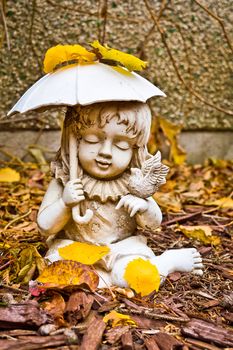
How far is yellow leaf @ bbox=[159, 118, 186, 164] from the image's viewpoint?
354 cm

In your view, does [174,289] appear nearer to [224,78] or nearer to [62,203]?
[62,203]

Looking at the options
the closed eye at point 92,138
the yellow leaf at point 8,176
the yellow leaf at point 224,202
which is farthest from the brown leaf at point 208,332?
the yellow leaf at point 8,176

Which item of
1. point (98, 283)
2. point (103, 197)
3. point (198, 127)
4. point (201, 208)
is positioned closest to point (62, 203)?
point (103, 197)

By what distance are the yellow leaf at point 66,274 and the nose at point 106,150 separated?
351 millimetres

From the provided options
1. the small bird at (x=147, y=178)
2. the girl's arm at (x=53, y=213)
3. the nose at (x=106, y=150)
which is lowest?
the girl's arm at (x=53, y=213)

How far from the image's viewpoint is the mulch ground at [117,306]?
4.82 ft

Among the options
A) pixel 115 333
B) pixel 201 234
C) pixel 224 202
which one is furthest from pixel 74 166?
pixel 224 202

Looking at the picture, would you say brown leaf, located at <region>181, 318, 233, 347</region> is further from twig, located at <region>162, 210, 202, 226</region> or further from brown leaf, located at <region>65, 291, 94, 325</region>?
twig, located at <region>162, 210, 202, 226</region>

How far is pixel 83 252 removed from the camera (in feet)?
5.75

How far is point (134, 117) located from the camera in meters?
1.81

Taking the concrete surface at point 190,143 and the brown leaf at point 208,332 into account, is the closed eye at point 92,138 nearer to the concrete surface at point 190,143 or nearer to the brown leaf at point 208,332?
the brown leaf at point 208,332

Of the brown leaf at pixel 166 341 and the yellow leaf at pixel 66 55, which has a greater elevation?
the yellow leaf at pixel 66 55

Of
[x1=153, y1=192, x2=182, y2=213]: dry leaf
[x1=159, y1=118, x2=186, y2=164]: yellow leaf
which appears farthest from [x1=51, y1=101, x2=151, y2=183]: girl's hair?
[x1=159, y1=118, x2=186, y2=164]: yellow leaf

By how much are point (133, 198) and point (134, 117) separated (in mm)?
257
